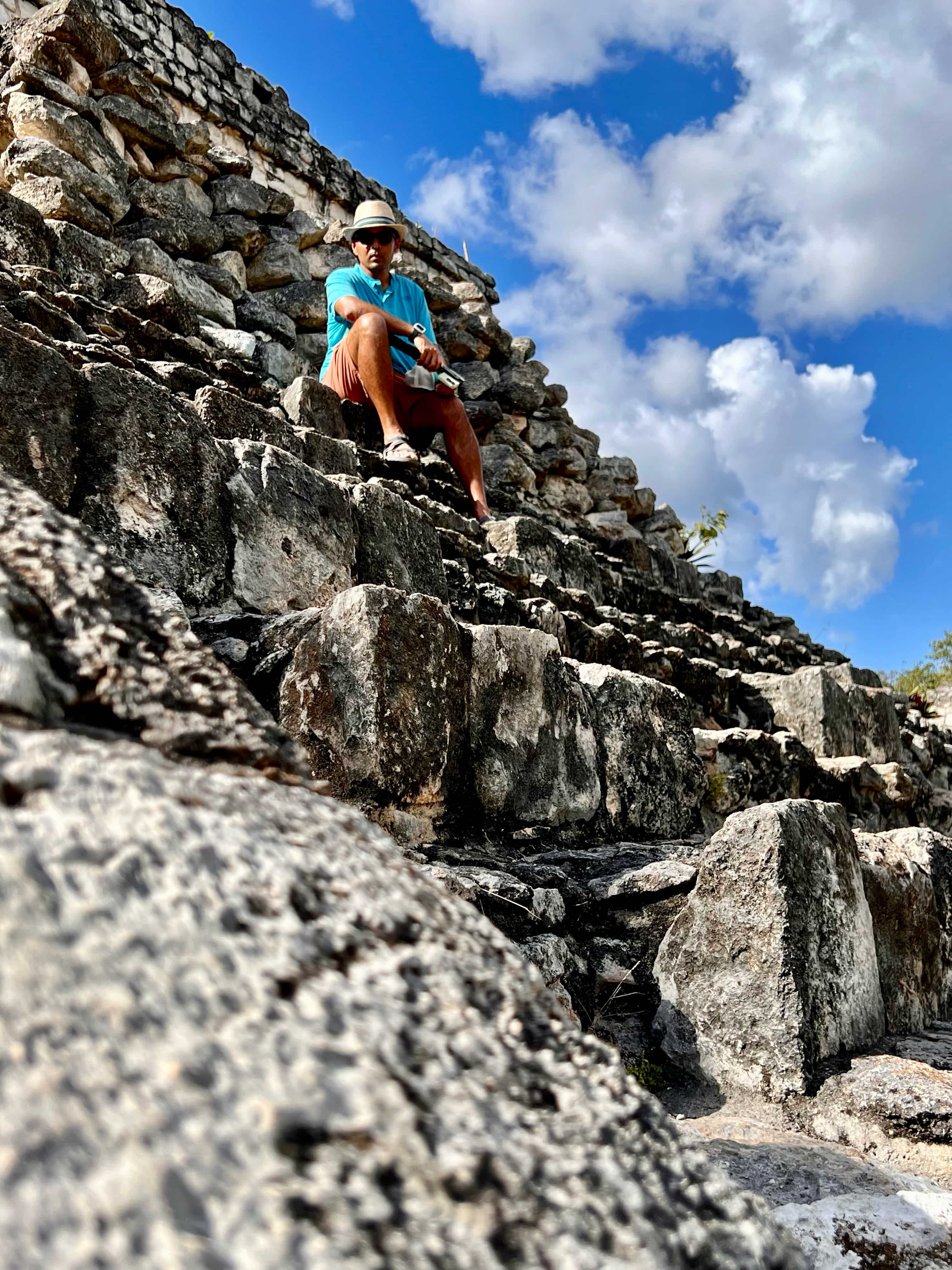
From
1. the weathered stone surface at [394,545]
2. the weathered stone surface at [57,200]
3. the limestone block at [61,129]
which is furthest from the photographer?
the limestone block at [61,129]

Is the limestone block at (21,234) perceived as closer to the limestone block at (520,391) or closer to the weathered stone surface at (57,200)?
the weathered stone surface at (57,200)

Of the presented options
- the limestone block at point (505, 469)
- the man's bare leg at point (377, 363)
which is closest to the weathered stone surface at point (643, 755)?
the man's bare leg at point (377, 363)

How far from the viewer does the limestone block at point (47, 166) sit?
16.5 feet

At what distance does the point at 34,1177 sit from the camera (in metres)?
0.50

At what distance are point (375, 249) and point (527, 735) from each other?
4.01 meters

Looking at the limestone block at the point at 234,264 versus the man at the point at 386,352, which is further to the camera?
the limestone block at the point at 234,264

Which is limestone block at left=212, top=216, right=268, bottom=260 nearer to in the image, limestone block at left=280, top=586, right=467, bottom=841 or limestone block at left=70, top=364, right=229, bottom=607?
limestone block at left=70, top=364, right=229, bottom=607

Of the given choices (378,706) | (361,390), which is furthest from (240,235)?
(378,706)

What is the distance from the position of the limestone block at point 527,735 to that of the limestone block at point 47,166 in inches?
173

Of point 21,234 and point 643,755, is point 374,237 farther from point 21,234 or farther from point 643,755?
point 643,755

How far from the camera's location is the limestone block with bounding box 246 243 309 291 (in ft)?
23.8

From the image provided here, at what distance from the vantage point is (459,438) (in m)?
5.23

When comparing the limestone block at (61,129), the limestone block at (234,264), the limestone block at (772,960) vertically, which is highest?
the limestone block at (234,264)

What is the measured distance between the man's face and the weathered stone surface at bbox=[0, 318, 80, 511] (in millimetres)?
3737
